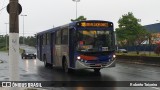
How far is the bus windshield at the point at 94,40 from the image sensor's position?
2061 cm

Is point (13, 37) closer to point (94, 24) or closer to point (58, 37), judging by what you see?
point (94, 24)

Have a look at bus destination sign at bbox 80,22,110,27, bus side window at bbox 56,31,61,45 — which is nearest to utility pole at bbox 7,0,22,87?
bus destination sign at bbox 80,22,110,27

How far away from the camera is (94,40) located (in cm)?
2072

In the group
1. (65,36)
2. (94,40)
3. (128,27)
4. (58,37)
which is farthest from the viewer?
(128,27)

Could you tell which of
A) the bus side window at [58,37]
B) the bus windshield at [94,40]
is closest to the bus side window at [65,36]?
the bus side window at [58,37]

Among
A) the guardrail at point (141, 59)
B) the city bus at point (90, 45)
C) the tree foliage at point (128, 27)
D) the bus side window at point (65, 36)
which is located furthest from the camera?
the tree foliage at point (128, 27)

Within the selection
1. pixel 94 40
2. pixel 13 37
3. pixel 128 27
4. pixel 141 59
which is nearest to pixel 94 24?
pixel 94 40

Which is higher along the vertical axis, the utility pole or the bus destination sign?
the bus destination sign

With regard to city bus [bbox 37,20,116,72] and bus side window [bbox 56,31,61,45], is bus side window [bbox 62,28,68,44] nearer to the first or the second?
city bus [bbox 37,20,116,72]

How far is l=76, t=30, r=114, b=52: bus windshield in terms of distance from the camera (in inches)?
811

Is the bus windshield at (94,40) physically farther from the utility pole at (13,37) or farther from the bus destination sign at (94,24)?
the utility pole at (13,37)

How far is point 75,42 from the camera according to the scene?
20844mm

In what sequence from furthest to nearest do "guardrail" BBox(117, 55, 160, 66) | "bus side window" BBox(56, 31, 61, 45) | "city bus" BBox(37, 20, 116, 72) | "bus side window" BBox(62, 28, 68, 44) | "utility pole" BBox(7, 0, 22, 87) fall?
"guardrail" BBox(117, 55, 160, 66), "bus side window" BBox(56, 31, 61, 45), "bus side window" BBox(62, 28, 68, 44), "city bus" BBox(37, 20, 116, 72), "utility pole" BBox(7, 0, 22, 87)

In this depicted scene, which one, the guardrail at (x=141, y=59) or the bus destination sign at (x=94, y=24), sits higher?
the bus destination sign at (x=94, y=24)
